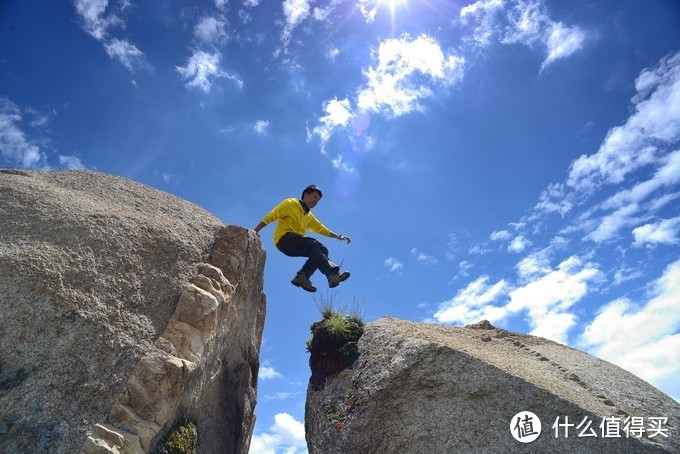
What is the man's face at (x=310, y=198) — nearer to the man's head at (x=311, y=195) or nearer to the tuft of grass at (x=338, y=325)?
the man's head at (x=311, y=195)

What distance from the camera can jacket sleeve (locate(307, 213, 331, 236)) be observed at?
10.9m

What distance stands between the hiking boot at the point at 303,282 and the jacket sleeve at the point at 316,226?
48.4 inches

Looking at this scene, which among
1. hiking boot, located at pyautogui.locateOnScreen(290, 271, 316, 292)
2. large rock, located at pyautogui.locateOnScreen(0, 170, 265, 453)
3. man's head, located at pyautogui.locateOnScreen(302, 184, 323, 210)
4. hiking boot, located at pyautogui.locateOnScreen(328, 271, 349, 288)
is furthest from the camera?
man's head, located at pyautogui.locateOnScreen(302, 184, 323, 210)

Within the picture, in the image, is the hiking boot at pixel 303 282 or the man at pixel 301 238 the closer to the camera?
the man at pixel 301 238

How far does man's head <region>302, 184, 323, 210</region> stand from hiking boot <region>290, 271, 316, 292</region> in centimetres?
156

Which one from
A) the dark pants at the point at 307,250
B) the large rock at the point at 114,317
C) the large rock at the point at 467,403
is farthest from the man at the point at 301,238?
the large rock at the point at 467,403

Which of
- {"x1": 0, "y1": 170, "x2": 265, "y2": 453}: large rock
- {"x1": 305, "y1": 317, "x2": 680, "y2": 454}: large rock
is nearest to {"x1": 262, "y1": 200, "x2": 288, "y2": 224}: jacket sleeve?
{"x1": 0, "y1": 170, "x2": 265, "y2": 453}: large rock

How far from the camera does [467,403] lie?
22.5 ft

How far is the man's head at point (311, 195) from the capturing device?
1068 cm

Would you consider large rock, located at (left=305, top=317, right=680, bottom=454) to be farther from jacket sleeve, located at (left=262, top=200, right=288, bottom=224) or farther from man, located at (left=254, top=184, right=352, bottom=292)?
jacket sleeve, located at (left=262, top=200, right=288, bottom=224)

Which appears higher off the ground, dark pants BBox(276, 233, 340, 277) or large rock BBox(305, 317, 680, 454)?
dark pants BBox(276, 233, 340, 277)

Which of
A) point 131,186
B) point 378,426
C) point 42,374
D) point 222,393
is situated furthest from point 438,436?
point 131,186

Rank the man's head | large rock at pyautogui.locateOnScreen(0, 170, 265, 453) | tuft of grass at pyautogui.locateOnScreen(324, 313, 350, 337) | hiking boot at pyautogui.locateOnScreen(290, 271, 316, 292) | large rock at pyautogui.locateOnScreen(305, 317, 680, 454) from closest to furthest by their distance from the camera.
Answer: large rock at pyautogui.locateOnScreen(0, 170, 265, 453) < large rock at pyautogui.locateOnScreen(305, 317, 680, 454) < tuft of grass at pyautogui.locateOnScreen(324, 313, 350, 337) < hiking boot at pyautogui.locateOnScreen(290, 271, 316, 292) < the man's head

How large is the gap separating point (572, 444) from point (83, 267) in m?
6.76
